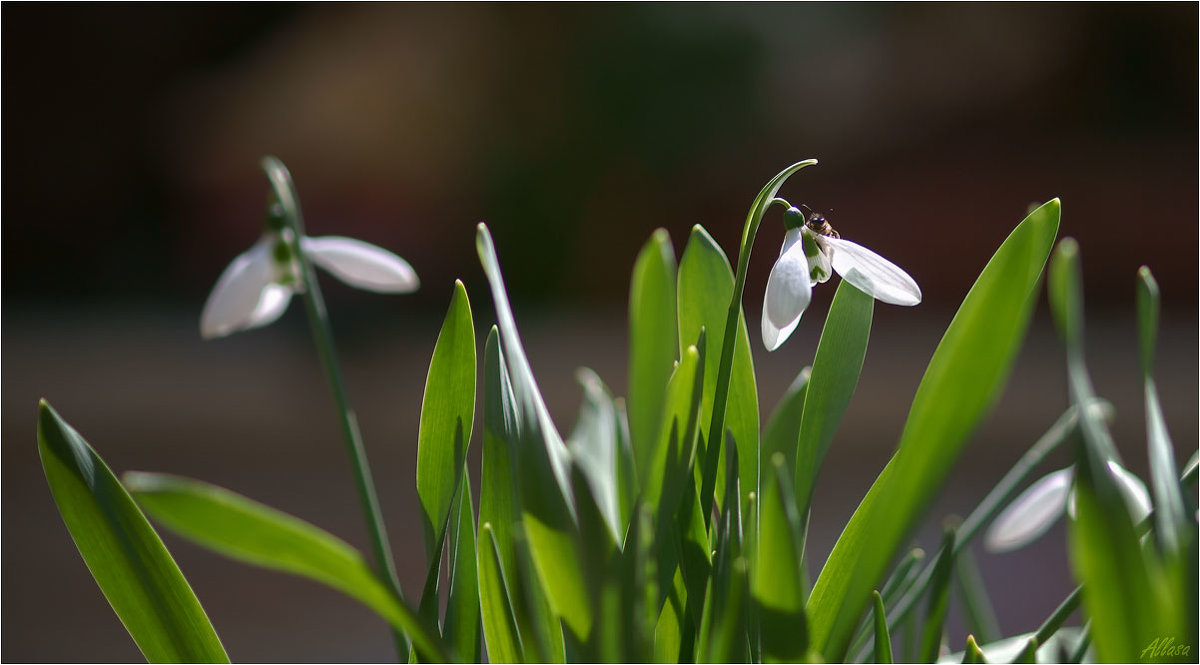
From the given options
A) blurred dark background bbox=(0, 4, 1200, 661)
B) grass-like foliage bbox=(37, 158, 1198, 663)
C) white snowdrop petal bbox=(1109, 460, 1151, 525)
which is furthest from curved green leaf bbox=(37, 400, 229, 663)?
blurred dark background bbox=(0, 4, 1200, 661)

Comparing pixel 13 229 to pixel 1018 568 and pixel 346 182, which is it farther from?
pixel 1018 568

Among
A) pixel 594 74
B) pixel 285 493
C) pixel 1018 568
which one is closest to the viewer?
pixel 1018 568

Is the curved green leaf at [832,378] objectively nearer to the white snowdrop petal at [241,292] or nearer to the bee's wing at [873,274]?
the bee's wing at [873,274]

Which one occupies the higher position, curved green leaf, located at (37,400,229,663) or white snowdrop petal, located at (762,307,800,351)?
white snowdrop petal, located at (762,307,800,351)

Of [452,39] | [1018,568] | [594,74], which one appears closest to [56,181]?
[452,39]

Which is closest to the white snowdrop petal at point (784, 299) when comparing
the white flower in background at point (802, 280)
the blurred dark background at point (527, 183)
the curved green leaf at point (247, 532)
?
the white flower in background at point (802, 280)

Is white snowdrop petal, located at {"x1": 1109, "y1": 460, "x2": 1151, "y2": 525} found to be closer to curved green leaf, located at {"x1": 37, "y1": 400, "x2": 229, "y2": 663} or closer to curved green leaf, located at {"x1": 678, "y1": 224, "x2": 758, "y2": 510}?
curved green leaf, located at {"x1": 678, "y1": 224, "x2": 758, "y2": 510}
